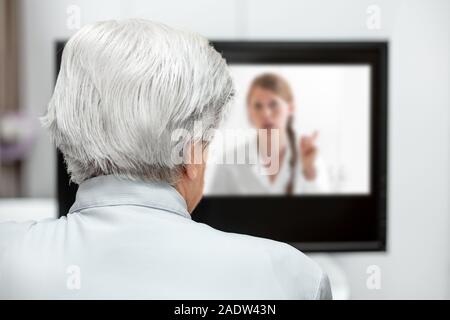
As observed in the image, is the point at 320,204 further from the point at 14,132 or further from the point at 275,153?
the point at 14,132

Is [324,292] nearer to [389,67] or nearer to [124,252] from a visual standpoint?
[124,252]

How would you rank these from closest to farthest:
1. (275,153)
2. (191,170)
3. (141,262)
A: 1. (141,262)
2. (191,170)
3. (275,153)

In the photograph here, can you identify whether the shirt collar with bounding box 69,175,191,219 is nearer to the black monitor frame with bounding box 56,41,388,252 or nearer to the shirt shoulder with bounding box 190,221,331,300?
the shirt shoulder with bounding box 190,221,331,300

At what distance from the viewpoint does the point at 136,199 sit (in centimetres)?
58

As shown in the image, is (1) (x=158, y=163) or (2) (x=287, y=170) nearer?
(1) (x=158, y=163)

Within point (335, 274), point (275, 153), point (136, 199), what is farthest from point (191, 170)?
point (335, 274)

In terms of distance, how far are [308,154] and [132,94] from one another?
936 mm

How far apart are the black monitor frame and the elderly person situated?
82 centimetres

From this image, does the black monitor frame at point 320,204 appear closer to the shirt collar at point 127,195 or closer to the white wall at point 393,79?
the white wall at point 393,79

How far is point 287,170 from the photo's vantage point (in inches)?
57.3

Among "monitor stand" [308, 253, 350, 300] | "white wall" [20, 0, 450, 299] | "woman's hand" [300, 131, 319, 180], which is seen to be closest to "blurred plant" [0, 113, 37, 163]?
"white wall" [20, 0, 450, 299]

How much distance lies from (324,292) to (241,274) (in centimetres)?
10

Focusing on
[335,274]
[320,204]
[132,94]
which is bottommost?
[335,274]
